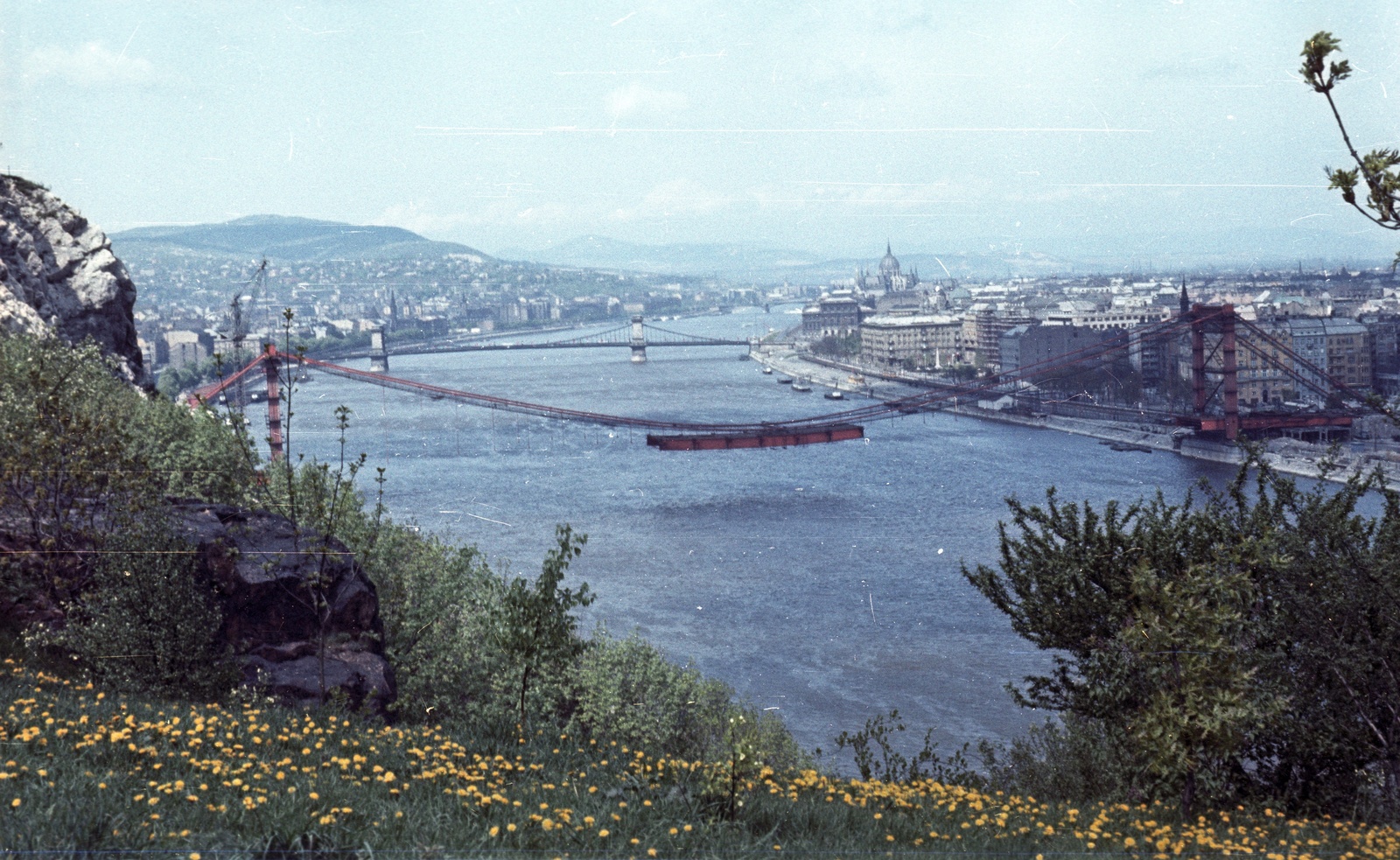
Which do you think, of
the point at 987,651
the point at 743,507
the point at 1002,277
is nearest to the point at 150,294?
A: the point at 743,507

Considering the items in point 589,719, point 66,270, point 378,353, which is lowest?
point 589,719

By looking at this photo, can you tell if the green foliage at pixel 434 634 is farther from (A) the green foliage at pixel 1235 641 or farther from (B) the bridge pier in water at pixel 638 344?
(B) the bridge pier in water at pixel 638 344

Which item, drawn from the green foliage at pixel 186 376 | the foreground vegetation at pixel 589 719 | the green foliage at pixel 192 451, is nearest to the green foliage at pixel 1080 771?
the foreground vegetation at pixel 589 719

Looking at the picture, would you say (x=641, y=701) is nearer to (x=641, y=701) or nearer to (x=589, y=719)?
(x=641, y=701)

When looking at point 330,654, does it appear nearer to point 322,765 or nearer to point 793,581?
point 322,765

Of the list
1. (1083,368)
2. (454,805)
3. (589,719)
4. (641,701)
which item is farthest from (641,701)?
(1083,368)

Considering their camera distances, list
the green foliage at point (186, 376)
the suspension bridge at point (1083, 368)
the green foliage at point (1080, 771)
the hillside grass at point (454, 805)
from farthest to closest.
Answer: the green foliage at point (186, 376) < the suspension bridge at point (1083, 368) < the green foliage at point (1080, 771) < the hillside grass at point (454, 805)
